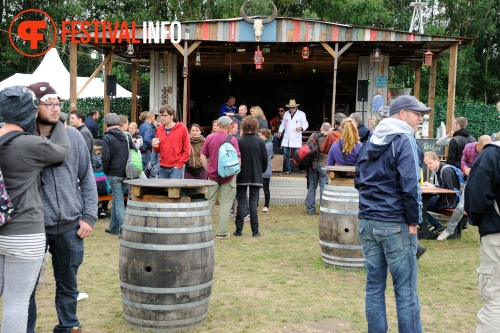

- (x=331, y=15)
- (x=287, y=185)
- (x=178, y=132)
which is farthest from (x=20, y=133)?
(x=331, y=15)

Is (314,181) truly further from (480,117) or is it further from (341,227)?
(480,117)

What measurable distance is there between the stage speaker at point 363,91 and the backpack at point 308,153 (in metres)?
4.93

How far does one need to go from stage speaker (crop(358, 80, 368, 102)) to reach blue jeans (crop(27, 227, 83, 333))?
12.1 metres

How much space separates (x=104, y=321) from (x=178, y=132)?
14.6ft

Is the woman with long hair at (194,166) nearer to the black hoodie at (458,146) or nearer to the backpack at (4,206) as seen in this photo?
the black hoodie at (458,146)

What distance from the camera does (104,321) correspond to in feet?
16.3

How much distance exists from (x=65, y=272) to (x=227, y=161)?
4.41 meters

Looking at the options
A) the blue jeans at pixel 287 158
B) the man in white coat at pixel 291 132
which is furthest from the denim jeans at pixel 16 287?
the blue jeans at pixel 287 158

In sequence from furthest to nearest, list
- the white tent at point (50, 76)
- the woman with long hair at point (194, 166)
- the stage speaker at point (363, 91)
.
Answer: the white tent at point (50, 76)
the stage speaker at point (363, 91)
the woman with long hair at point (194, 166)

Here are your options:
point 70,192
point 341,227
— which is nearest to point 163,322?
point 70,192

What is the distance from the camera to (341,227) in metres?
6.65

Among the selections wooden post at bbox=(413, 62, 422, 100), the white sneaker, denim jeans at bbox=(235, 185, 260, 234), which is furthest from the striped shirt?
wooden post at bbox=(413, 62, 422, 100)

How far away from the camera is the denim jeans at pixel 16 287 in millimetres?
3389

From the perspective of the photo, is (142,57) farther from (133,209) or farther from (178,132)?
(133,209)
